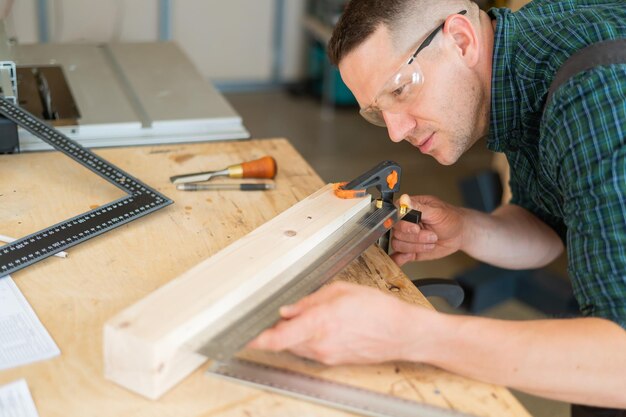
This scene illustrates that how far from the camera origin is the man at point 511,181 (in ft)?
3.81

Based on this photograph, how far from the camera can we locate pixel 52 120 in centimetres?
204

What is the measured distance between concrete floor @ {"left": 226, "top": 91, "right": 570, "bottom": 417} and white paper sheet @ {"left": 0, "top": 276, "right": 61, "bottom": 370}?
92.4 inches

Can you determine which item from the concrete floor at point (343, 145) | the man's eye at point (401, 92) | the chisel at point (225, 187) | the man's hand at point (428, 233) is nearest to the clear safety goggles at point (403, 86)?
the man's eye at point (401, 92)

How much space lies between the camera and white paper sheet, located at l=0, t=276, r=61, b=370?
1.18 m

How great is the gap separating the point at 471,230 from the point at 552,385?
72cm

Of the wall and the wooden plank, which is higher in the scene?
the wooden plank

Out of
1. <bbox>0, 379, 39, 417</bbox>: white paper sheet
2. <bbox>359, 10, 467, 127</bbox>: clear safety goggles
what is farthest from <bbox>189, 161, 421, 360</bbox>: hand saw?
<bbox>0, 379, 39, 417</bbox>: white paper sheet

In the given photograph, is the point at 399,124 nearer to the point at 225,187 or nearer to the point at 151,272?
the point at 225,187

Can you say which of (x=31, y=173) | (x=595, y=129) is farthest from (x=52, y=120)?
(x=595, y=129)

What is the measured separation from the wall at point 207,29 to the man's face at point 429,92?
143 inches

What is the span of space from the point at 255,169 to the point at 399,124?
0.45 metres

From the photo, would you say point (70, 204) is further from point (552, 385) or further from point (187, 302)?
point (552, 385)

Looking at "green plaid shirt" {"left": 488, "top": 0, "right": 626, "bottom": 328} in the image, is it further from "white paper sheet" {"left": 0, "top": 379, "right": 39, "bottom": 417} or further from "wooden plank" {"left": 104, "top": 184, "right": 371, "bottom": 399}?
"white paper sheet" {"left": 0, "top": 379, "right": 39, "bottom": 417}

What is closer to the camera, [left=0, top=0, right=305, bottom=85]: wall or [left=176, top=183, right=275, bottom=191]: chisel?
[left=176, top=183, right=275, bottom=191]: chisel
